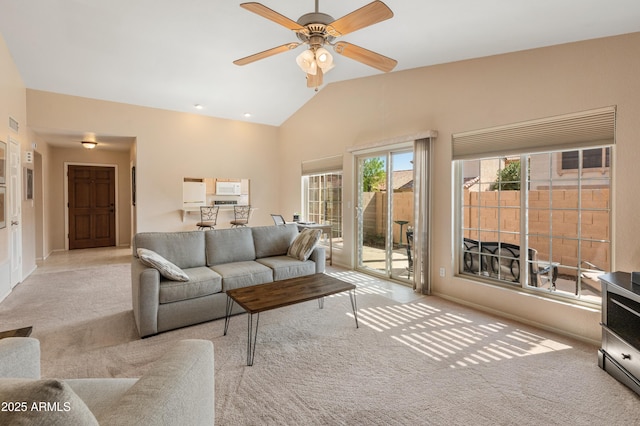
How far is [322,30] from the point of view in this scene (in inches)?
90.4

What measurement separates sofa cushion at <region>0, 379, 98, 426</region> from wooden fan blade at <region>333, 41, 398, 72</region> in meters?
2.60

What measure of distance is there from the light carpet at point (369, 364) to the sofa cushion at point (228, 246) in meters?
0.81

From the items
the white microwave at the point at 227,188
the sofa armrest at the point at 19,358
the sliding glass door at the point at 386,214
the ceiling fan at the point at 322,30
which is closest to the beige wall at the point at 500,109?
the sliding glass door at the point at 386,214

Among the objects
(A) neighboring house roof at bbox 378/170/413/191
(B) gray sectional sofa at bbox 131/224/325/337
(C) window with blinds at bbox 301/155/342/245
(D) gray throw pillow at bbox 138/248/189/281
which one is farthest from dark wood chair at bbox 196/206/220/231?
(A) neighboring house roof at bbox 378/170/413/191

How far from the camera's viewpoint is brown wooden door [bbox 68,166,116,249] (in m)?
7.47

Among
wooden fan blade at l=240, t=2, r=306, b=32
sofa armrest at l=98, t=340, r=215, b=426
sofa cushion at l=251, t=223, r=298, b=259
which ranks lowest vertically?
sofa armrest at l=98, t=340, r=215, b=426

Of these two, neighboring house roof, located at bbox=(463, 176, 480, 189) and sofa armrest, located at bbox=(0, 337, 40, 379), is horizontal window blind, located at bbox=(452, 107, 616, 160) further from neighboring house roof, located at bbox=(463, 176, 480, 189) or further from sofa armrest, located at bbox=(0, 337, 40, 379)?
sofa armrest, located at bbox=(0, 337, 40, 379)

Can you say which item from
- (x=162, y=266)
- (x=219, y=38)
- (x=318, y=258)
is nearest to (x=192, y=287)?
(x=162, y=266)

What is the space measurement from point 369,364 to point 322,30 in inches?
100

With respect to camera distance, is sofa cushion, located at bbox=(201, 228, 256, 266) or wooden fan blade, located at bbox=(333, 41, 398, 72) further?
sofa cushion, located at bbox=(201, 228, 256, 266)

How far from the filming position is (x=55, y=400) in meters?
0.58

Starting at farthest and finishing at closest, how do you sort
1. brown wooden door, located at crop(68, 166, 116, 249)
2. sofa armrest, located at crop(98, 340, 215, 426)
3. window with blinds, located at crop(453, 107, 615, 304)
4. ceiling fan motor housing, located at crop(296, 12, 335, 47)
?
brown wooden door, located at crop(68, 166, 116, 249) < window with blinds, located at crop(453, 107, 615, 304) < ceiling fan motor housing, located at crop(296, 12, 335, 47) < sofa armrest, located at crop(98, 340, 215, 426)

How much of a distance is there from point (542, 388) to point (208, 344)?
219 centimetres

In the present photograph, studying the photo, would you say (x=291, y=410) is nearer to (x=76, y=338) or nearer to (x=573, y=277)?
(x=76, y=338)
